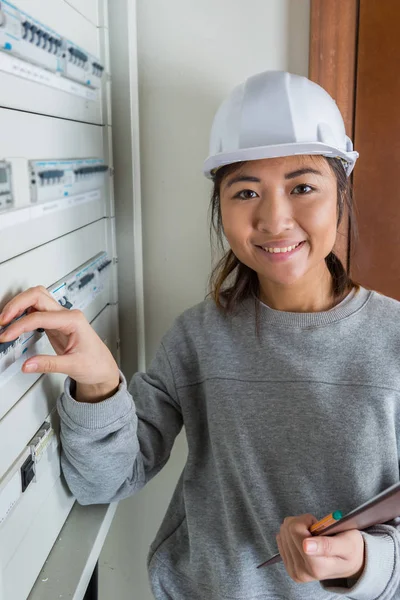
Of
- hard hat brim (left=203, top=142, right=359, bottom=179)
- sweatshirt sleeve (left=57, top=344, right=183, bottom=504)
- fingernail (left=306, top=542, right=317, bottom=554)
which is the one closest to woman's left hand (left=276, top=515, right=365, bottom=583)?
fingernail (left=306, top=542, right=317, bottom=554)

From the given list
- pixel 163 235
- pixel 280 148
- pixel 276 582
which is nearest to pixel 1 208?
pixel 280 148

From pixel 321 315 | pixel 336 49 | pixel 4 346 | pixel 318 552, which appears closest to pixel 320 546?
pixel 318 552

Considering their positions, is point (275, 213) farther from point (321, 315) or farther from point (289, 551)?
point (289, 551)

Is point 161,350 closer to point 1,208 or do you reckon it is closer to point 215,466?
point 215,466

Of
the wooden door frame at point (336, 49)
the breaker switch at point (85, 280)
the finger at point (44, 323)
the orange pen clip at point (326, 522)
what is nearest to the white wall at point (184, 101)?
the wooden door frame at point (336, 49)

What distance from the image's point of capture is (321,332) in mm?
994

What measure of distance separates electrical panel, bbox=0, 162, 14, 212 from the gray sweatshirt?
1.02ft

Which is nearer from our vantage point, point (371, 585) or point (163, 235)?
point (371, 585)

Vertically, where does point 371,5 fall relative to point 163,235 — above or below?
above

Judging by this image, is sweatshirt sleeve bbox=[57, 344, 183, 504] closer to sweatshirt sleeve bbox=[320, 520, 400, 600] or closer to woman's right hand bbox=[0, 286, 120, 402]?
woman's right hand bbox=[0, 286, 120, 402]

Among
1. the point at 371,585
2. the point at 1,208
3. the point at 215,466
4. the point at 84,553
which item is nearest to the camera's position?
the point at 1,208

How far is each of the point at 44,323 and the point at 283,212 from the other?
0.38m

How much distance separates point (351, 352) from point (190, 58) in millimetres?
665

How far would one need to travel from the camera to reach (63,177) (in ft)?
3.07
